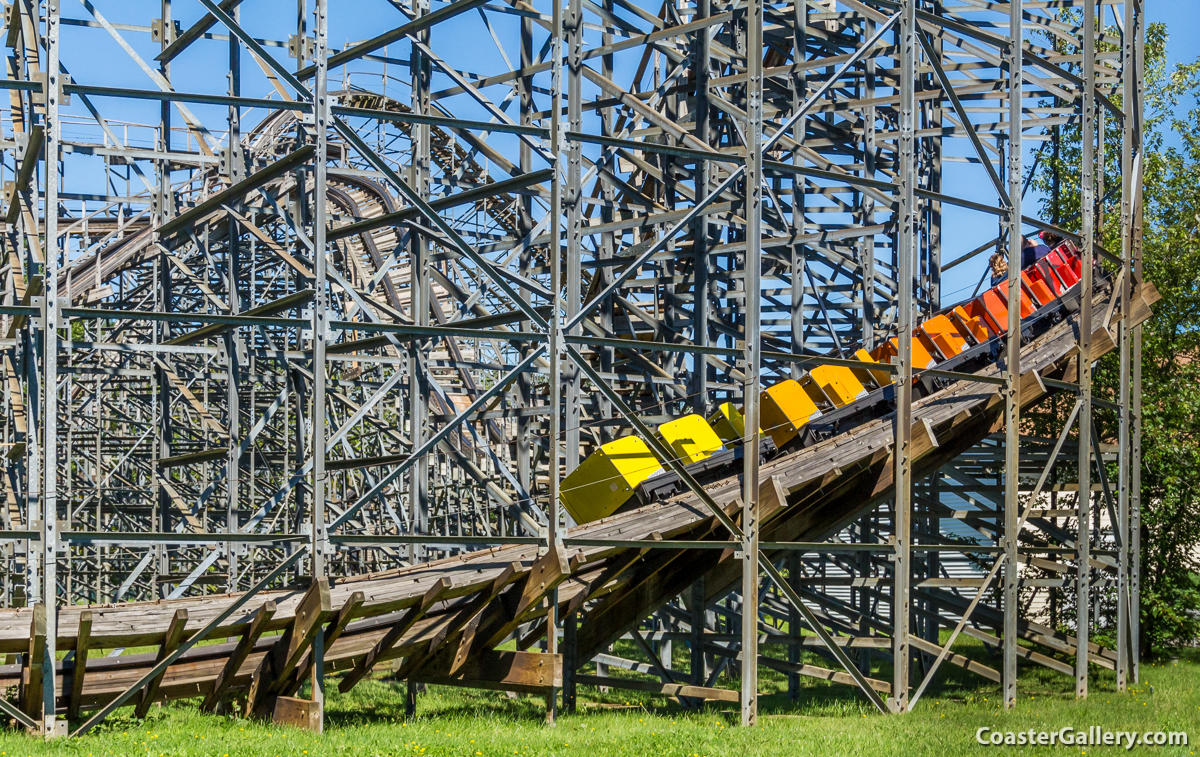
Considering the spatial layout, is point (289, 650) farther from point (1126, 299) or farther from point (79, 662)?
point (1126, 299)

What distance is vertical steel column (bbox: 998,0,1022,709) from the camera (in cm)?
1352

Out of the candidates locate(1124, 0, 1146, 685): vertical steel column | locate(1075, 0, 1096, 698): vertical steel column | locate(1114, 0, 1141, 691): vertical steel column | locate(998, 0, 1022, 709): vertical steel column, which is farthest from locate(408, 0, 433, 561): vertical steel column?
locate(1124, 0, 1146, 685): vertical steel column

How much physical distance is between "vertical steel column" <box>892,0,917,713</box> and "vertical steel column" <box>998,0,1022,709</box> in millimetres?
1482

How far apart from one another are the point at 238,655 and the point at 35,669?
149cm

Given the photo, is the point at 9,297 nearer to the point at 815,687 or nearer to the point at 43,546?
the point at 43,546

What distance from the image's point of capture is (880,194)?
49.5 feet

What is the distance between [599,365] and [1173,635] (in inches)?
348

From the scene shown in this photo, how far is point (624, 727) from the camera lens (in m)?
11.3

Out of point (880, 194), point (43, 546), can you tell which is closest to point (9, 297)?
point (43, 546)

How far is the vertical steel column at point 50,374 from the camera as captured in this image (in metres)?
9.56

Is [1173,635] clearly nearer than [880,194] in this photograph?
No

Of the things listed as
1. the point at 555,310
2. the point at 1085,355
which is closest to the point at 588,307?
the point at 555,310

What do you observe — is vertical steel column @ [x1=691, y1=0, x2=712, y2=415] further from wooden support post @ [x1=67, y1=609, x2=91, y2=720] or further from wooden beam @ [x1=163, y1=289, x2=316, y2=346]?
wooden support post @ [x1=67, y1=609, x2=91, y2=720]

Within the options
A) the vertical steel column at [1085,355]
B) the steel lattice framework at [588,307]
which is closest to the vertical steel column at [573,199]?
the steel lattice framework at [588,307]
